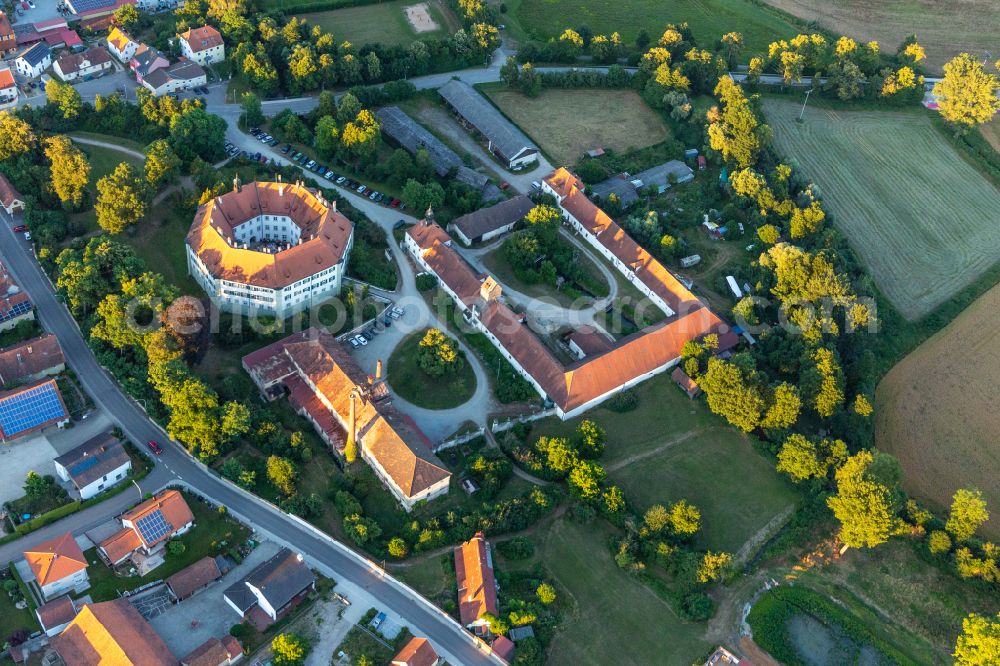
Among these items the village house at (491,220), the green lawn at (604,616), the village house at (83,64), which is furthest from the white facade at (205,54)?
Result: the green lawn at (604,616)

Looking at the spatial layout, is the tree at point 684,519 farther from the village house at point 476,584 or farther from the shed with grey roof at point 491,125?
the shed with grey roof at point 491,125

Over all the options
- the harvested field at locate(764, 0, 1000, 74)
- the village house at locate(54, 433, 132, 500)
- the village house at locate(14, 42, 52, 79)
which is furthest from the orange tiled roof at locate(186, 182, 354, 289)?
the harvested field at locate(764, 0, 1000, 74)

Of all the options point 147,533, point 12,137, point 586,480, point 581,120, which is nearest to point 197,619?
point 147,533

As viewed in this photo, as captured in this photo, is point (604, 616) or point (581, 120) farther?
point (581, 120)

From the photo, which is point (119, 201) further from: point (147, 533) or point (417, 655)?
point (417, 655)

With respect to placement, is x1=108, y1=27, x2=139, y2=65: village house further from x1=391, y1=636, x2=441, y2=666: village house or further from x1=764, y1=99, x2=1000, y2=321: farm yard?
x1=391, y1=636, x2=441, y2=666: village house

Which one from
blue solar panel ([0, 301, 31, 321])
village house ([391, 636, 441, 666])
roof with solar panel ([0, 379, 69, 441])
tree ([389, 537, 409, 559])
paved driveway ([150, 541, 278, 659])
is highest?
blue solar panel ([0, 301, 31, 321])

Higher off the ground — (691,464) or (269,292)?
(269,292)
